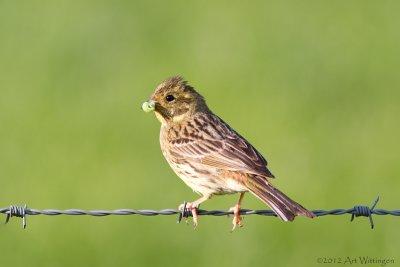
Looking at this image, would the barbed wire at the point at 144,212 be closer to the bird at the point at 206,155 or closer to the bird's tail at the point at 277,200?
the bird's tail at the point at 277,200

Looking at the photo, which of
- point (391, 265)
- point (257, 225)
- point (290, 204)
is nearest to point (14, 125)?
point (257, 225)

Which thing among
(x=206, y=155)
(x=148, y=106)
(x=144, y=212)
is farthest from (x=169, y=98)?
(x=144, y=212)

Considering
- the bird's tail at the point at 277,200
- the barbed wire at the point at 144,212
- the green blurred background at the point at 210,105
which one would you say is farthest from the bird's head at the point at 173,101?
the green blurred background at the point at 210,105

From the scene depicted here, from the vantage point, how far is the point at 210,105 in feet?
64.0

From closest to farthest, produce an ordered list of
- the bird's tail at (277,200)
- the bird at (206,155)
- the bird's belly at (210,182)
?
the bird's tail at (277,200)
the bird at (206,155)
the bird's belly at (210,182)

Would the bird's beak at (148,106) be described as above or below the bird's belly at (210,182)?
above

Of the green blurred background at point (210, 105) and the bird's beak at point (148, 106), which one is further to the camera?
the green blurred background at point (210, 105)

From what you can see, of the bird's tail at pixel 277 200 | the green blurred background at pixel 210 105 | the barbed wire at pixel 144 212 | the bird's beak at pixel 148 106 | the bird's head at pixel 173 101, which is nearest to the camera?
the barbed wire at pixel 144 212

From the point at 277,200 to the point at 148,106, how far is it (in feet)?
6.78

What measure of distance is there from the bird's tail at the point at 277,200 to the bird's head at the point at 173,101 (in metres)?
1.49

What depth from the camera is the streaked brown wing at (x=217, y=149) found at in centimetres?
1234

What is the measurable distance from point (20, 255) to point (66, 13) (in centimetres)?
721

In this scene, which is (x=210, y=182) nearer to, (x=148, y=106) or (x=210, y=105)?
(x=148, y=106)

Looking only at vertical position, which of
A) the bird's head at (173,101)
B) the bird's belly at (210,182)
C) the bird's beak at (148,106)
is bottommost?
the bird's belly at (210,182)
